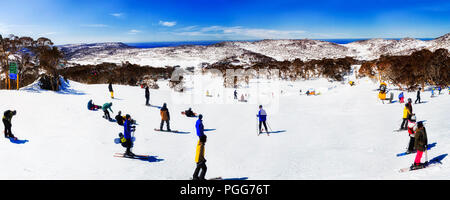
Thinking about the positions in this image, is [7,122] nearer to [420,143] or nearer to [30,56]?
[420,143]

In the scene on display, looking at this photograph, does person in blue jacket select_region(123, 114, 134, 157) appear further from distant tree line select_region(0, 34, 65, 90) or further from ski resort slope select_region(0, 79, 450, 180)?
distant tree line select_region(0, 34, 65, 90)

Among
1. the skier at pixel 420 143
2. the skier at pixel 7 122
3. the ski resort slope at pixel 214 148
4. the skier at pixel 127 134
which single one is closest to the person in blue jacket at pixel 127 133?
the skier at pixel 127 134

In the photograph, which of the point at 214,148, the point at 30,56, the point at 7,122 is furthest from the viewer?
the point at 30,56

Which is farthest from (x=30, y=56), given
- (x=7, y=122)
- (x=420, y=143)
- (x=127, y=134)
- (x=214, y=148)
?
(x=420, y=143)

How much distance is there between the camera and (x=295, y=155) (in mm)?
9312

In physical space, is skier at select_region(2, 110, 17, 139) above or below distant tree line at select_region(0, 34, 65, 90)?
below

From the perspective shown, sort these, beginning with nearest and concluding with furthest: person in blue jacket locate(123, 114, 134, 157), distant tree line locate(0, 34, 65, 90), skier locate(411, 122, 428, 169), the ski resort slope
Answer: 1. skier locate(411, 122, 428, 169)
2. the ski resort slope
3. person in blue jacket locate(123, 114, 134, 157)
4. distant tree line locate(0, 34, 65, 90)

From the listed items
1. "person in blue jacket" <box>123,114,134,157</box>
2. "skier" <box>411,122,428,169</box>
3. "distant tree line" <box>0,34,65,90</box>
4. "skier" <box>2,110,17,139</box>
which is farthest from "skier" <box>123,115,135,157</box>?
"distant tree line" <box>0,34,65,90</box>

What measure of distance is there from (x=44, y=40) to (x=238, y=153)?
2535 cm

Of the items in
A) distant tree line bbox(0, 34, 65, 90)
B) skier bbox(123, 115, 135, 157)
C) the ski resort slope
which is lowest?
the ski resort slope

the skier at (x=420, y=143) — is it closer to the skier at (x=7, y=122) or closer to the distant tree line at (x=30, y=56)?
the skier at (x=7, y=122)

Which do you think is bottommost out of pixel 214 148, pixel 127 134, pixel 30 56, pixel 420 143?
pixel 214 148
